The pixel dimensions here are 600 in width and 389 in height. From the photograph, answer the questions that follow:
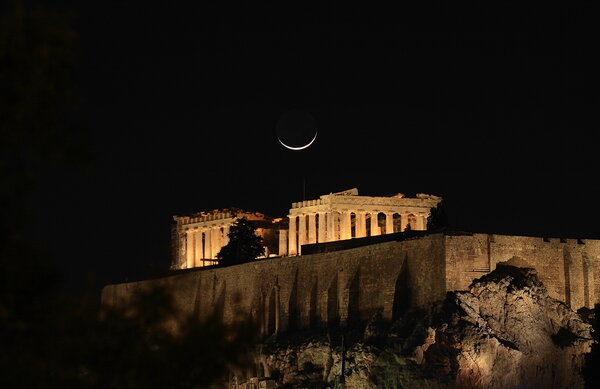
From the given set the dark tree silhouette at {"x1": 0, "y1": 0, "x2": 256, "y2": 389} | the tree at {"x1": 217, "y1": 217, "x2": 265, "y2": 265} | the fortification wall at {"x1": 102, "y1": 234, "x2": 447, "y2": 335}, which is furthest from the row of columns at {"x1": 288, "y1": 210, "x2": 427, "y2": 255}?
the dark tree silhouette at {"x1": 0, "y1": 0, "x2": 256, "y2": 389}

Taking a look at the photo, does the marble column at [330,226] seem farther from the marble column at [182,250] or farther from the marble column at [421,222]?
the marble column at [182,250]

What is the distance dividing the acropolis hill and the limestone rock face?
1106 millimetres

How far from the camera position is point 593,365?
5284 cm

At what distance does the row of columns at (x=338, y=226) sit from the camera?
271 feet

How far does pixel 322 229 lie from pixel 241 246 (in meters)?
5.78

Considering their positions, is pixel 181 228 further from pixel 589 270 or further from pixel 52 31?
pixel 52 31

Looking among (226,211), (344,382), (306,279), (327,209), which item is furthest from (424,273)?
(226,211)

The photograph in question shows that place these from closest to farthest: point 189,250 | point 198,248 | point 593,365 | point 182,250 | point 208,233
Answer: point 593,365, point 208,233, point 198,248, point 189,250, point 182,250

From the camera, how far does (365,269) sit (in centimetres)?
6216

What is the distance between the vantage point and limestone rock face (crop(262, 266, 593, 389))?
5384 cm

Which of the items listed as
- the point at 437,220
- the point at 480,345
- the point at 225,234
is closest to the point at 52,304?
the point at 480,345

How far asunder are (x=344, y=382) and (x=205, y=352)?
41.0 meters

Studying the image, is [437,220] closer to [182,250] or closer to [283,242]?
[283,242]

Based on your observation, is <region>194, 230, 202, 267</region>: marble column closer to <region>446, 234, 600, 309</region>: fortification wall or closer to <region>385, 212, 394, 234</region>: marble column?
<region>385, 212, 394, 234</region>: marble column
